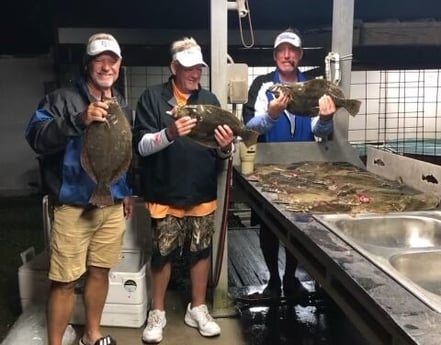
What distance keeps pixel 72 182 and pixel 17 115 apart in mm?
5229

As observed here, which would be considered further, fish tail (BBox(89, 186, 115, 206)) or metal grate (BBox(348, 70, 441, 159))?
metal grate (BBox(348, 70, 441, 159))

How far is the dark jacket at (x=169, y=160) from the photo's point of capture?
2504mm

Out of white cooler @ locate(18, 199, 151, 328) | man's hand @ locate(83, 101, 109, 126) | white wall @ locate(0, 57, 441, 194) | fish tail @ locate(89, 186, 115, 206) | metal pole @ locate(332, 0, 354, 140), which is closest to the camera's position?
man's hand @ locate(83, 101, 109, 126)

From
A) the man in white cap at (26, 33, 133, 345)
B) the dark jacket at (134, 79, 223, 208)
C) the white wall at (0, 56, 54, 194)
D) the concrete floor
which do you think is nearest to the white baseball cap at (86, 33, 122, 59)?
the man in white cap at (26, 33, 133, 345)

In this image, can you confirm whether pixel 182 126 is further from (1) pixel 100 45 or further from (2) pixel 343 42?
(2) pixel 343 42

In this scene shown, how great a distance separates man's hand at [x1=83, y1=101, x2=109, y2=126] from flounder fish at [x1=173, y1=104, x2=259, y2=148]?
0.33m

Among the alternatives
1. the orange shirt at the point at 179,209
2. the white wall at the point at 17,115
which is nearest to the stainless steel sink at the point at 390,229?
the orange shirt at the point at 179,209

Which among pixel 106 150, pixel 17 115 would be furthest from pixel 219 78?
pixel 17 115

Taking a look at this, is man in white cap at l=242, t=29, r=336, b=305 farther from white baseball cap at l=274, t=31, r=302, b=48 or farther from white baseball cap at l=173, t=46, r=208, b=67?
white baseball cap at l=173, t=46, r=208, b=67

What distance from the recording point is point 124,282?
9.07ft

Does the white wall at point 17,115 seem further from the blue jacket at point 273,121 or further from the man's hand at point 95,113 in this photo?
the man's hand at point 95,113

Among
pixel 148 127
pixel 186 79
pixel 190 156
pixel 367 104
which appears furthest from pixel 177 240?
pixel 367 104

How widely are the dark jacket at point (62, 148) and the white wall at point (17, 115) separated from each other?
4.97 m

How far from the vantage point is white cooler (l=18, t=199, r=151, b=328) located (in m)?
2.77
